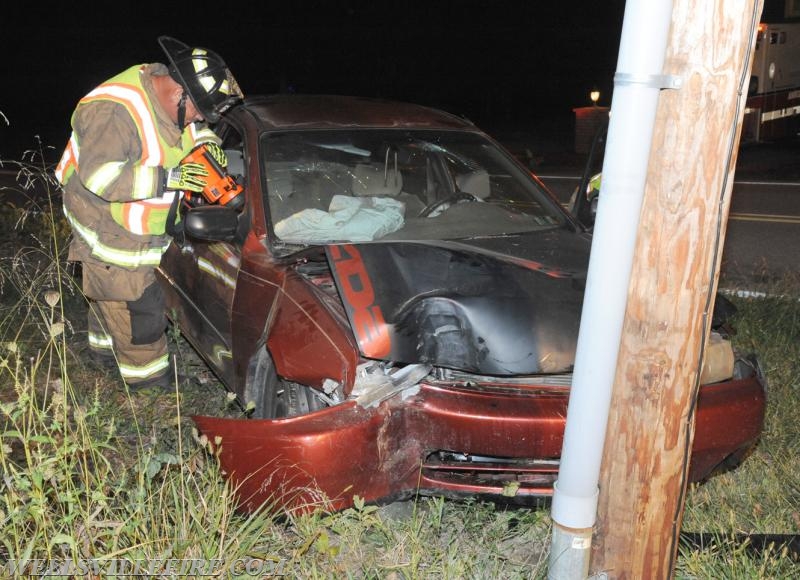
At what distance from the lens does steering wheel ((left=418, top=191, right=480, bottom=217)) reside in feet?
14.0

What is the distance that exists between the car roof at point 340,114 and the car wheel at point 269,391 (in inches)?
50.0

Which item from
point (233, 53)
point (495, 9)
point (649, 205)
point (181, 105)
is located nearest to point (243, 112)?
point (181, 105)

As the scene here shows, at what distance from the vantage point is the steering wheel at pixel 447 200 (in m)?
4.27

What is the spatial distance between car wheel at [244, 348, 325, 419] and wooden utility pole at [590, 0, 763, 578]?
1.38 metres

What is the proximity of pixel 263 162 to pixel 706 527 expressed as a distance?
95.7 inches

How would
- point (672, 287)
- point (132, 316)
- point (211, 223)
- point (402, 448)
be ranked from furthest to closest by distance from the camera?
1. point (132, 316)
2. point (211, 223)
3. point (402, 448)
4. point (672, 287)

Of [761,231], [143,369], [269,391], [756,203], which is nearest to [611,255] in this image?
[269,391]

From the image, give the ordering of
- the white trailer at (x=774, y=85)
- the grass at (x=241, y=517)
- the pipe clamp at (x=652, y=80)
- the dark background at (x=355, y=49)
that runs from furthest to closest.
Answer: the dark background at (x=355, y=49)
the white trailer at (x=774, y=85)
the grass at (x=241, y=517)
the pipe clamp at (x=652, y=80)

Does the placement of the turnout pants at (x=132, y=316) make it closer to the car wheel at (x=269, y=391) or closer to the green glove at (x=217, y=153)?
the green glove at (x=217, y=153)

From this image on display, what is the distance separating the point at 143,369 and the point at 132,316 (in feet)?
0.91

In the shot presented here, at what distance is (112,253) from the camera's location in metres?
4.37

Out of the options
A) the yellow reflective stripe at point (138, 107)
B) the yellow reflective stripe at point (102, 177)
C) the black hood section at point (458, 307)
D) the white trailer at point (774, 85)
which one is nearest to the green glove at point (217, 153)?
the yellow reflective stripe at point (138, 107)

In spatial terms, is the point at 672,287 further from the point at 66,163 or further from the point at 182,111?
the point at 66,163

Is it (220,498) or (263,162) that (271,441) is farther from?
(263,162)
